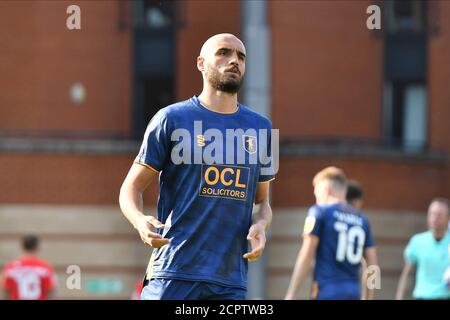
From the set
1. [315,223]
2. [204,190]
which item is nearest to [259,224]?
[204,190]

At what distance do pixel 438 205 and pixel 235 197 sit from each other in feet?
21.4

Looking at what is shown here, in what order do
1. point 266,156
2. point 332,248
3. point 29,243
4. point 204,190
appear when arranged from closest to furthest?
point 204,190 → point 266,156 → point 332,248 → point 29,243

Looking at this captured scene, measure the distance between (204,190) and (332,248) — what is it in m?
4.41

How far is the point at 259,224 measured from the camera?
6391 millimetres

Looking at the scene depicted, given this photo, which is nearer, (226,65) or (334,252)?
(226,65)

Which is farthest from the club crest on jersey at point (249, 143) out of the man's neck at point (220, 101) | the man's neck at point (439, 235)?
the man's neck at point (439, 235)

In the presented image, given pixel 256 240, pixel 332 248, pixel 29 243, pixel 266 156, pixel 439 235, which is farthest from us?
pixel 29 243

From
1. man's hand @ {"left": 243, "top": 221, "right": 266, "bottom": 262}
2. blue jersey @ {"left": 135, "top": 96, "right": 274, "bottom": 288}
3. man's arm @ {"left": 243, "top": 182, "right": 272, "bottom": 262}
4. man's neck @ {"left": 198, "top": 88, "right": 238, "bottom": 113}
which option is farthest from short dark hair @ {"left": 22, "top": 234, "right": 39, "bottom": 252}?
man's hand @ {"left": 243, "top": 221, "right": 266, "bottom": 262}

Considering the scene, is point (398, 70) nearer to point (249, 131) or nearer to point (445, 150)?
point (445, 150)

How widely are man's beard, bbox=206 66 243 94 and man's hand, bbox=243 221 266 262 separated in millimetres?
755

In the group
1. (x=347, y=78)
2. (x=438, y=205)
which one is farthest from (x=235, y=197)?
(x=347, y=78)

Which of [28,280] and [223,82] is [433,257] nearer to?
[28,280]

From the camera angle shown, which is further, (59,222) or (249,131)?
(59,222)

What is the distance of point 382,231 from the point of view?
2164cm
